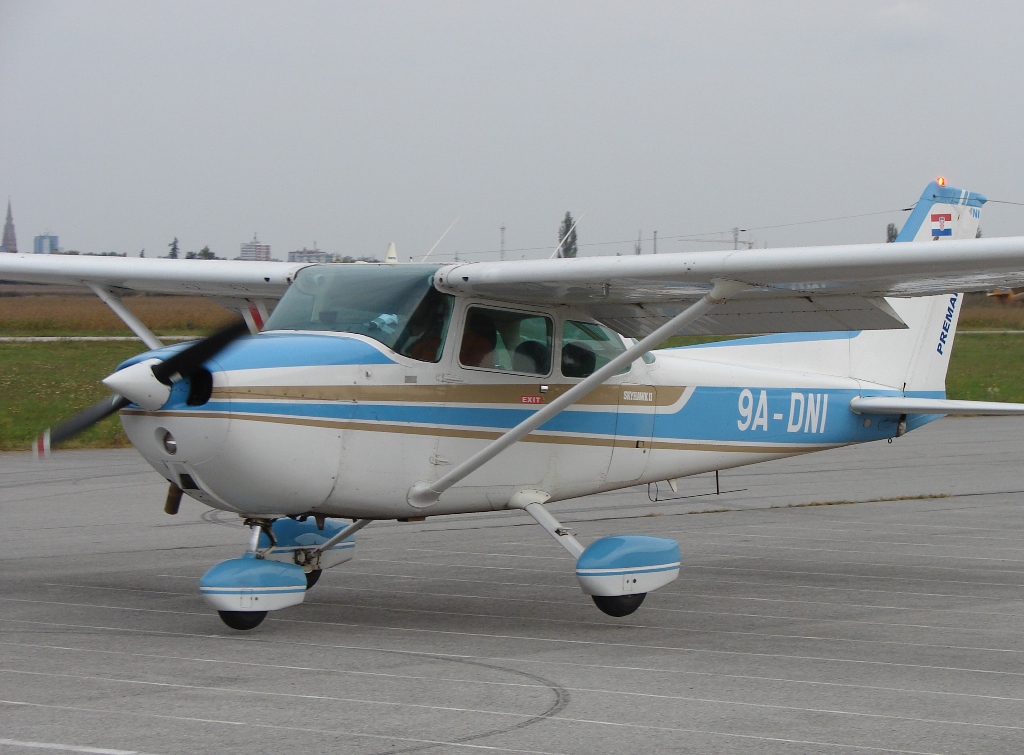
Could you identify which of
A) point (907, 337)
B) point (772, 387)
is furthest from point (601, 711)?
point (907, 337)

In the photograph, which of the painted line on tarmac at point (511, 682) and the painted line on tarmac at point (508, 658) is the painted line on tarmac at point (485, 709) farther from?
the painted line on tarmac at point (508, 658)

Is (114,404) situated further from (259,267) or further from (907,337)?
(907,337)

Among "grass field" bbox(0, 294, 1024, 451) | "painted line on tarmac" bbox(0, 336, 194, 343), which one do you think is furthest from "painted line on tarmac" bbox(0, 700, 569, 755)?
"painted line on tarmac" bbox(0, 336, 194, 343)

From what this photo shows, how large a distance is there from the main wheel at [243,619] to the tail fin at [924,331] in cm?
580

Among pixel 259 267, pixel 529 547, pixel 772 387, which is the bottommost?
pixel 529 547

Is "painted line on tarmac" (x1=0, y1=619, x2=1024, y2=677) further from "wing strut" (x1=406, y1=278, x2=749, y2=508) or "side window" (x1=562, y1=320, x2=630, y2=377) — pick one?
"side window" (x1=562, y1=320, x2=630, y2=377)

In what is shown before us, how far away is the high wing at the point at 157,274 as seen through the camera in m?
8.59

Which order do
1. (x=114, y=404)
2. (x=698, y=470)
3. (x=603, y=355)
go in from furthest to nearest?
(x=698, y=470) → (x=603, y=355) → (x=114, y=404)

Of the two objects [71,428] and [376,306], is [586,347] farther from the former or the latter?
[71,428]

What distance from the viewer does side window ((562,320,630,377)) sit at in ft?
26.7

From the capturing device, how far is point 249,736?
4.85 metres

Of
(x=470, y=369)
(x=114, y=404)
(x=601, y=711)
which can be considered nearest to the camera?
(x=601, y=711)

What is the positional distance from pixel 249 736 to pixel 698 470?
201 inches

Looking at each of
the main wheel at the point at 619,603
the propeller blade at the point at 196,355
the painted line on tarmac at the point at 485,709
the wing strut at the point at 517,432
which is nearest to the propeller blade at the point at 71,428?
the propeller blade at the point at 196,355
